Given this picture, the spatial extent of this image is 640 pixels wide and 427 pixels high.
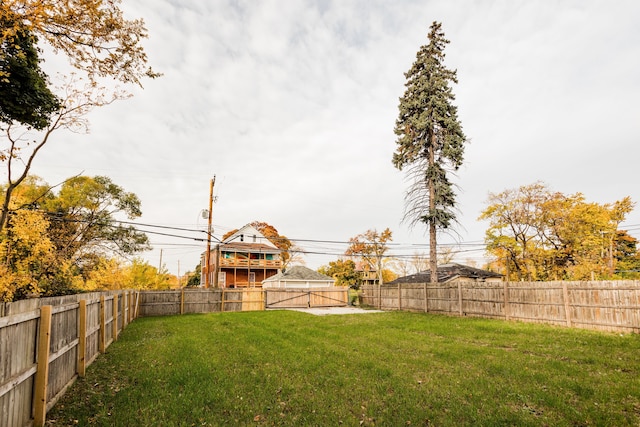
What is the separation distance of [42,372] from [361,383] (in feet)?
Result: 15.2

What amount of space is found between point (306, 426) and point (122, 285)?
77.7 feet

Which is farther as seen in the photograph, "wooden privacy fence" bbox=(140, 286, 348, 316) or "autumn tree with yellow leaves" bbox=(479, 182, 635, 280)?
"autumn tree with yellow leaves" bbox=(479, 182, 635, 280)

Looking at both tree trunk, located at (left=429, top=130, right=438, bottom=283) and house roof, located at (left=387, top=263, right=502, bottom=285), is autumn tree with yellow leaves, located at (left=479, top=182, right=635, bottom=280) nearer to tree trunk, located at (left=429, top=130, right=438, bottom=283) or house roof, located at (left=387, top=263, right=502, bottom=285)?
house roof, located at (left=387, top=263, right=502, bottom=285)

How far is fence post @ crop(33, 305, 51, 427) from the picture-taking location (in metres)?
3.91

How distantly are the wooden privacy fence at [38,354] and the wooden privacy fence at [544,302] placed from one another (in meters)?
15.6

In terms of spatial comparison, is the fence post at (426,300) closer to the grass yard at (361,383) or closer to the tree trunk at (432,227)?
the tree trunk at (432,227)

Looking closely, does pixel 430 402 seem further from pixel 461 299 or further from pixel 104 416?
pixel 461 299

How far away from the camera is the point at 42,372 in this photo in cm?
398

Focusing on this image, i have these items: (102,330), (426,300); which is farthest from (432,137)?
(102,330)

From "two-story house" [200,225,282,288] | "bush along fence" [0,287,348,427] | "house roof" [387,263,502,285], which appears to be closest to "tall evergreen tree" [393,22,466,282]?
"house roof" [387,263,502,285]

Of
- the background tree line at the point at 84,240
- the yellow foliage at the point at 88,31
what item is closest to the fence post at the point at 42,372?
the yellow foliage at the point at 88,31

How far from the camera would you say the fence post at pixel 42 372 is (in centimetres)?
391

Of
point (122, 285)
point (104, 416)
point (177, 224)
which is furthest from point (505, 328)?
point (122, 285)

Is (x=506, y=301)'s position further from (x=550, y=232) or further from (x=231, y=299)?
(x=231, y=299)
